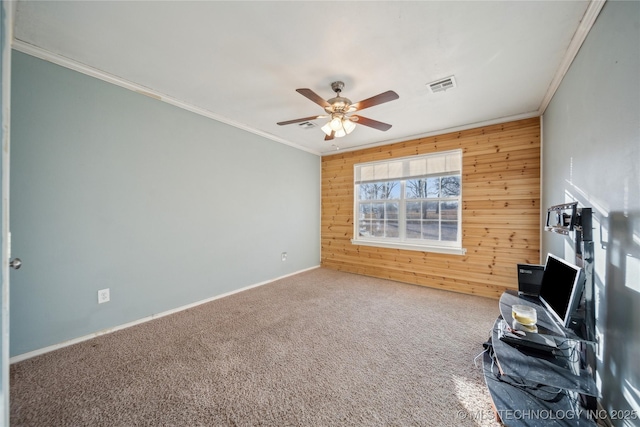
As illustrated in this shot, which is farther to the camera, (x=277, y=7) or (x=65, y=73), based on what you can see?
(x=65, y=73)

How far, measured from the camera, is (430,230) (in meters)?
4.01

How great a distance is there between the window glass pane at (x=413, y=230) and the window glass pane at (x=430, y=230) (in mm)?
83

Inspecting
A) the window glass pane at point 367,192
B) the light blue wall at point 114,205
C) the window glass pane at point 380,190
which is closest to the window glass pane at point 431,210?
the window glass pane at point 380,190

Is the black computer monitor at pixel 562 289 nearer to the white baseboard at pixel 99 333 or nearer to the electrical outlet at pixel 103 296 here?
the white baseboard at pixel 99 333

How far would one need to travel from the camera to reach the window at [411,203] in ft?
12.4

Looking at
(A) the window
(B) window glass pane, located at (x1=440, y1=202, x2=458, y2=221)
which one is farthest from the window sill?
(B) window glass pane, located at (x1=440, y1=202, x2=458, y2=221)

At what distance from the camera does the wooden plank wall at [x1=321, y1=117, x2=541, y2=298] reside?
316cm

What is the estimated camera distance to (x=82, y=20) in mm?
1718

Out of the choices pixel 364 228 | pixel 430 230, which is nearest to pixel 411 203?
pixel 430 230

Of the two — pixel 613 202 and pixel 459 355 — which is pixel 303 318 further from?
pixel 613 202

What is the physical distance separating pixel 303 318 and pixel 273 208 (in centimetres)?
205

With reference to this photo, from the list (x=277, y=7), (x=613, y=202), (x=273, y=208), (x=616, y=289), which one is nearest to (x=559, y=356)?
(x=616, y=289)

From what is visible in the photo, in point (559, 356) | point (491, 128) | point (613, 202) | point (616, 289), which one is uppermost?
point (491, 128)

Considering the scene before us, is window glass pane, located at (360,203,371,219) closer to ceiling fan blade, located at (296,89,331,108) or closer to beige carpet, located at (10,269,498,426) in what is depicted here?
beige carpet, located at (10,269,498,426)
